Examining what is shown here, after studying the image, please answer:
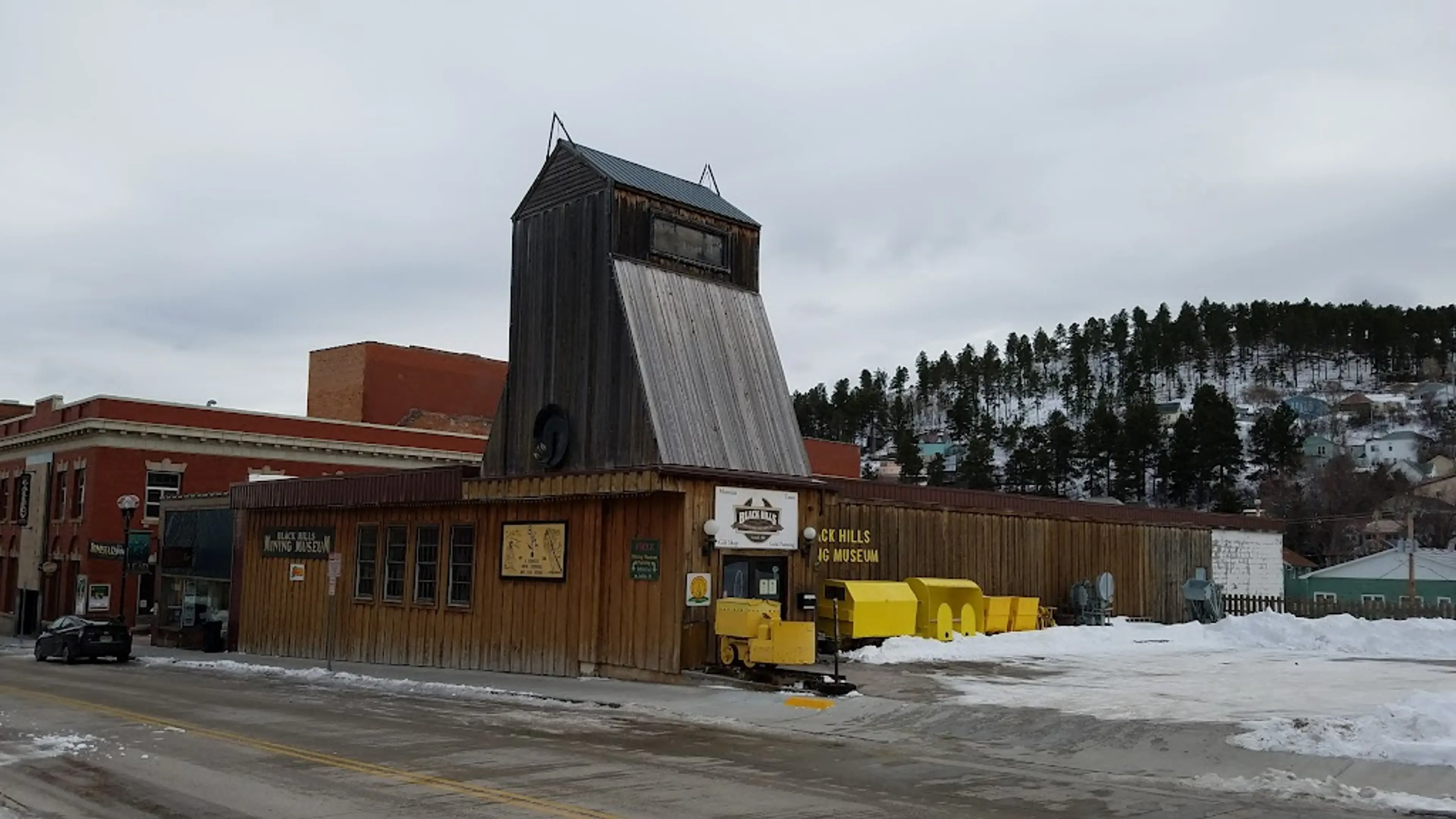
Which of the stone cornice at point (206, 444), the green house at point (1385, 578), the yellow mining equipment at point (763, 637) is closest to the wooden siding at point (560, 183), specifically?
the yellow mining equipment at point (763, 637)

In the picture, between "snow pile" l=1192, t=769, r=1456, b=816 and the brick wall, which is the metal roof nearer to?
"snow pile" l=1192, t=769, r=1456, b=816

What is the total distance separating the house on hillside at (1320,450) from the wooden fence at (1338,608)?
11447cm

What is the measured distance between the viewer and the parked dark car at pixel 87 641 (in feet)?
102

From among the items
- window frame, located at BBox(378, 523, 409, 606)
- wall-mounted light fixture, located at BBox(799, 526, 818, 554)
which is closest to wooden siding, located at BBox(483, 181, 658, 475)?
window frame, located at BBox(378, 523, 409, 606)

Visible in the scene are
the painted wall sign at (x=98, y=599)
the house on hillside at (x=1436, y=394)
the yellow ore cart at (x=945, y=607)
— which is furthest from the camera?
the house on hillside at (x=1436, y=394)

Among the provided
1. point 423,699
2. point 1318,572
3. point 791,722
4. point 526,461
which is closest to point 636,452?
point 526,461

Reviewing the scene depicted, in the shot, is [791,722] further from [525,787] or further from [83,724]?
[83,724]

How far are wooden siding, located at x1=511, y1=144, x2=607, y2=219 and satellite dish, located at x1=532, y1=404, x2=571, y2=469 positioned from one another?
15.8ft

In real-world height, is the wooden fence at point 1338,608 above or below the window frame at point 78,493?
below

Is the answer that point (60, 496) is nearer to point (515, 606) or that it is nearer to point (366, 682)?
point (366, 682)

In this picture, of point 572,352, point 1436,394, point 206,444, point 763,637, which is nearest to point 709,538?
point 763,637

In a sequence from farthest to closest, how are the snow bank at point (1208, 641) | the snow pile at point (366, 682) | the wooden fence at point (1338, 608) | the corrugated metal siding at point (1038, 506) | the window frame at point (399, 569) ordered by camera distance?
the wooden fence at point (1338, 608) < the window frame at point (399, 569) < the corrugated metal siding at point (1038, 506) < the snow bank at point (1208, 641) < the snow pile at point (366, 682)

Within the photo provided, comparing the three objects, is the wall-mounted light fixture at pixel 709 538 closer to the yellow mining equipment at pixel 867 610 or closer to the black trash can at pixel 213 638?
the yellow mining equipment at pixel 867 610

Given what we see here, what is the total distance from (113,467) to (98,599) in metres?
5.21
